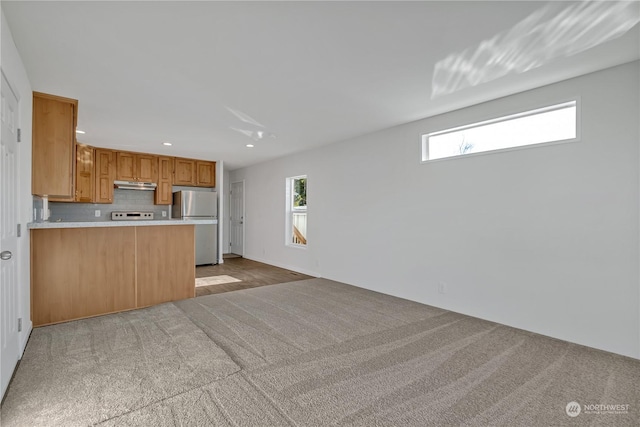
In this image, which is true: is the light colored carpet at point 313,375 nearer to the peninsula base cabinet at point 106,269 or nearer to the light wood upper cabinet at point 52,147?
the peninsula base cabinet at point 106,269

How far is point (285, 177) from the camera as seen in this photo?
255 inches

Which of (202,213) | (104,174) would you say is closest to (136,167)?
(104,174)

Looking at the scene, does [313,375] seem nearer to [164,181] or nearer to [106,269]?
[106,269]

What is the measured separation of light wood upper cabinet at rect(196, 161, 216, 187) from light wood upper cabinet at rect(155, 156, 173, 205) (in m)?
0.58

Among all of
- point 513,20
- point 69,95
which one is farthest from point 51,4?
point 513,20

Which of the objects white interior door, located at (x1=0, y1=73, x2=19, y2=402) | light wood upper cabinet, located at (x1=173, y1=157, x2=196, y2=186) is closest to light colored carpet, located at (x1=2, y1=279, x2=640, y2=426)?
white interior door, located at (x1=0, y1=73, x2=19, y2=402)

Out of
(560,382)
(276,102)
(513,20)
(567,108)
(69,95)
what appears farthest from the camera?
(276,102)

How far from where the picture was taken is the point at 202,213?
6.78 metres

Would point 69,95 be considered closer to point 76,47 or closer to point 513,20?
point 76,47

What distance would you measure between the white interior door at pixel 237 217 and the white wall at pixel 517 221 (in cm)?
374

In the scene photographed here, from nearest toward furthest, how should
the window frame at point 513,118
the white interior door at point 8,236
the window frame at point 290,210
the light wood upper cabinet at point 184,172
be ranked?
the white interior door at point 8,236, the window frame at point 513,118, the window frame at point 290,210, the light wood upper cabinet at point 184,172

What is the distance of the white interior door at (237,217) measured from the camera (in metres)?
8.12

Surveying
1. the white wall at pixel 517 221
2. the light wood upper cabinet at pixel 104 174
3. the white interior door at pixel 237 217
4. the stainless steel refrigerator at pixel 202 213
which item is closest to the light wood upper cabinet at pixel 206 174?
the stainless steel refrigerator at pixel 202 213

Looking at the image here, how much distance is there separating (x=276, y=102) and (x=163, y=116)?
1.56 meters
